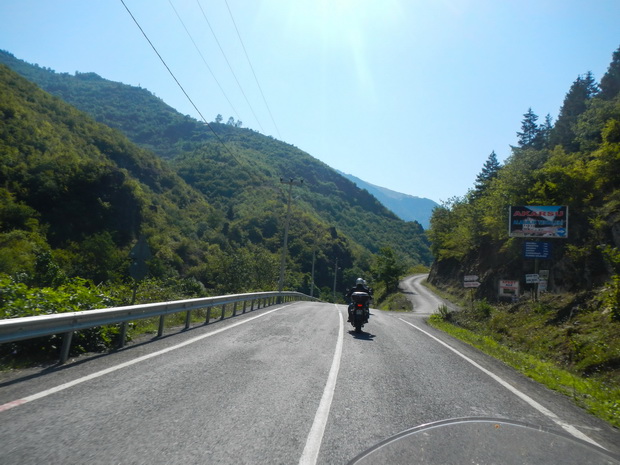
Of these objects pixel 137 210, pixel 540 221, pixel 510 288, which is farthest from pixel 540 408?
pixel 137 210

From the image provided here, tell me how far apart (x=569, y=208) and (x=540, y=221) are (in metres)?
15.5

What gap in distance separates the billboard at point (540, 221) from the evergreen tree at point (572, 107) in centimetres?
5055

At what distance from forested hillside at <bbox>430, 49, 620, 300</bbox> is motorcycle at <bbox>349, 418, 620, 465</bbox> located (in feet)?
32.0

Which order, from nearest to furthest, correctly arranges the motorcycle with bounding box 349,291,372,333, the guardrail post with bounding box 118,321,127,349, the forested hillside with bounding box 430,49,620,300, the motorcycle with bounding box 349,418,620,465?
the motorcycle with bounding box 349,418,620,465
the guardrail post with bounding box 118,321,127,349
the motorcycle with bounding box 349,291,372,333
the forested hillside with bounding box 430,49,620,300

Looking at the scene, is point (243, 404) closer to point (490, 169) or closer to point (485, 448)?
point (485, 448)

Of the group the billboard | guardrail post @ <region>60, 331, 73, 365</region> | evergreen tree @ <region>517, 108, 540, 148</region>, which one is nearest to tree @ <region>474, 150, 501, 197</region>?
evergreen tree @ <region>517, 108, 540, 148</region>

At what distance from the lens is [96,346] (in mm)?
7727

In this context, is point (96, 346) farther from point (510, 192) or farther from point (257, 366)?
Answer: point (510, 192)

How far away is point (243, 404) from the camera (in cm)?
493

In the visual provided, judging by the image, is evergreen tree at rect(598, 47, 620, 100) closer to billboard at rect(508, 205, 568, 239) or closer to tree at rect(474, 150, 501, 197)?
tree at rect(474, 150, 501, 197)

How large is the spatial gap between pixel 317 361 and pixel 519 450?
16.6 feet

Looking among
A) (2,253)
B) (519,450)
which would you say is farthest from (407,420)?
(2,253)

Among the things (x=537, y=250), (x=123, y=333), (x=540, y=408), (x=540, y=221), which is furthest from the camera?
(x=540, y=221)

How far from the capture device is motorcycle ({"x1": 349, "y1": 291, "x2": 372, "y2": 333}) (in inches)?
516
